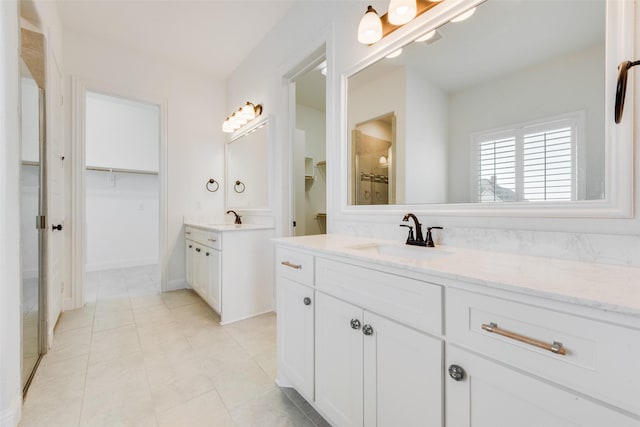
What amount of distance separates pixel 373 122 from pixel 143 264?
469 cm

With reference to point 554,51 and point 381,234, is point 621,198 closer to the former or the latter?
point 554,51

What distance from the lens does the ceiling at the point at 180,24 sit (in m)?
2.41

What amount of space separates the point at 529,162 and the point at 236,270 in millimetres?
2220

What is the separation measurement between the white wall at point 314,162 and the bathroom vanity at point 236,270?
1240 mm

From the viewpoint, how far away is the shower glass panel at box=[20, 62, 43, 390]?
149 cm

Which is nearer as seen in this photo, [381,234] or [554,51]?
[554,51]

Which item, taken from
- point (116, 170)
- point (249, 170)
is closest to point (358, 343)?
point (249, 170)

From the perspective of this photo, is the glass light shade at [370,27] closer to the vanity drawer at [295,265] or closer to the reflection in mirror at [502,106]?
the reflection in mirror at [502,106]

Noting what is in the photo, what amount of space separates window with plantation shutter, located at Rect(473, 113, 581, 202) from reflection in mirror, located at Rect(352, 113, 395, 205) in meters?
0.49

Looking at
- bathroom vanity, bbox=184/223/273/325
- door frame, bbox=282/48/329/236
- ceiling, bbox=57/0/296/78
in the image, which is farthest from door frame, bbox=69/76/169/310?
door frame, bbox=282/48/329/236

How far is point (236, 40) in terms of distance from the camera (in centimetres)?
290

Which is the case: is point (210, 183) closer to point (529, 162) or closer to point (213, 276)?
point (213, 276)

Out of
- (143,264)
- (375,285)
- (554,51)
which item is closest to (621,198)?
(554,51)

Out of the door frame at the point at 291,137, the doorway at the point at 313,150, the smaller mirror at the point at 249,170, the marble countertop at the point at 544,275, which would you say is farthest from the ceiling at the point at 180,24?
the marble countertop at the point at 544,275
